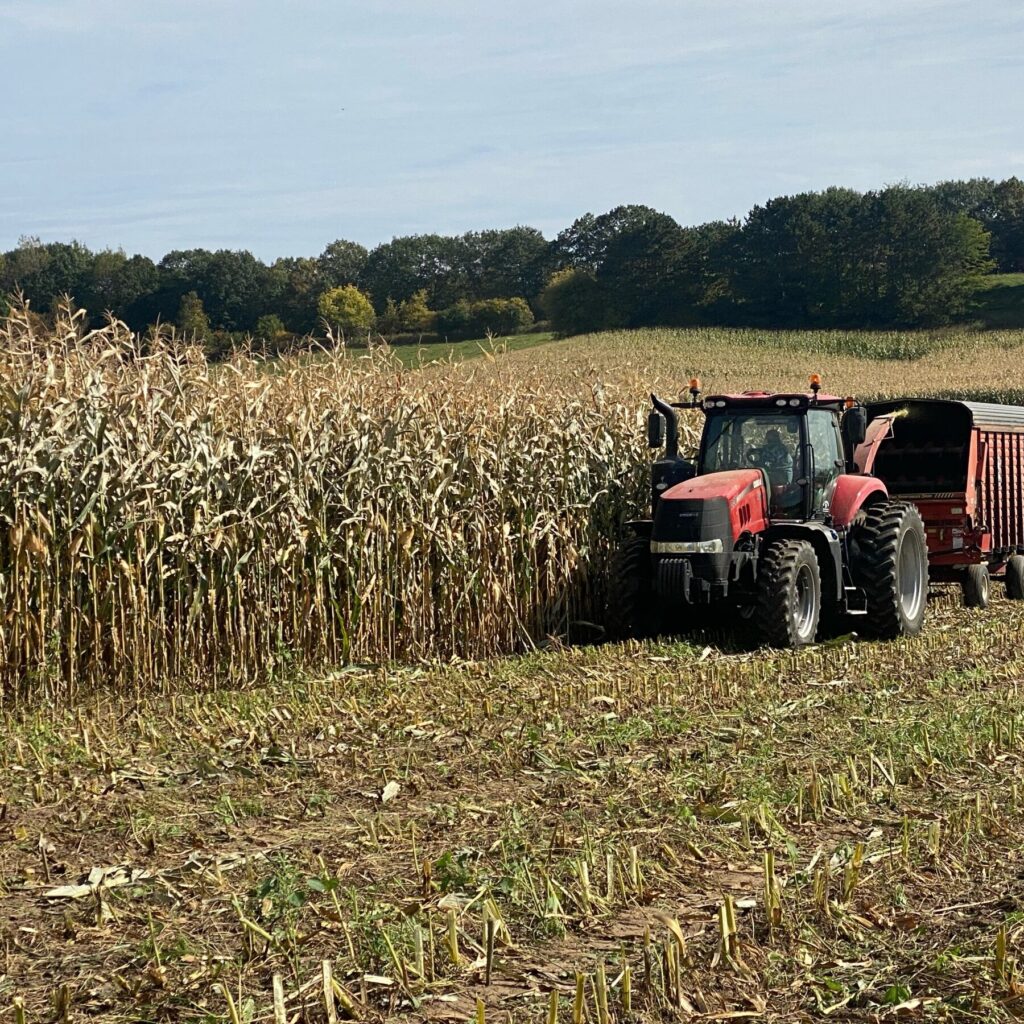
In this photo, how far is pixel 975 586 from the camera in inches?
528

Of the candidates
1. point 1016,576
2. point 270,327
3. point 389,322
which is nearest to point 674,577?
point 1016,576

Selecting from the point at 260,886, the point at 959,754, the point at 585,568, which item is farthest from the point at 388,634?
the point at 260,886

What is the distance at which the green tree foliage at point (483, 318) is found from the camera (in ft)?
196

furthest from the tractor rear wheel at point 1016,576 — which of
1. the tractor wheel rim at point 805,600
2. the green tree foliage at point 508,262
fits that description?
the green tree foliage at point 508,262

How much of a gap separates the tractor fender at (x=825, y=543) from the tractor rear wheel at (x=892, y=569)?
253mm

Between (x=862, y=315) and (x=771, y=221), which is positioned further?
(x=771, y=221)

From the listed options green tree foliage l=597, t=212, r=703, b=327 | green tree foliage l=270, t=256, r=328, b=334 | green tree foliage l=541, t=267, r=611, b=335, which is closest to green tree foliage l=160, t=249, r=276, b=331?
green tree foliage l=270, t=256, r=328, b=334

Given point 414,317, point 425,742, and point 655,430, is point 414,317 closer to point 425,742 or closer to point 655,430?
point 655,430

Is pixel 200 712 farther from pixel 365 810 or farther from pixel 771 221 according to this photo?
pixel 771 221

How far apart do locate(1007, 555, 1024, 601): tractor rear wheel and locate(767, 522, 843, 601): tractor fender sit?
3831 millimetres

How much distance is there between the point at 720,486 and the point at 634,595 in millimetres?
1203

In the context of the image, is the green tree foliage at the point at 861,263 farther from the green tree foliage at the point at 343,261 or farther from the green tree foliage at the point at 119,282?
the green tree foliage at the point at 119,282

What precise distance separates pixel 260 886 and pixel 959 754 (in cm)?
364

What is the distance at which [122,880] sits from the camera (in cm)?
516
